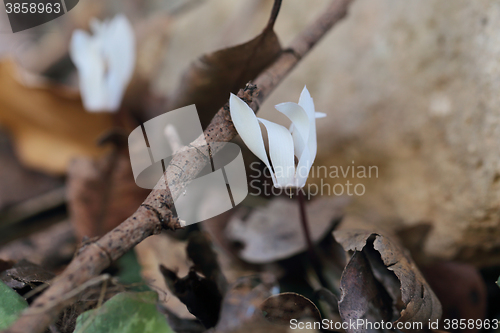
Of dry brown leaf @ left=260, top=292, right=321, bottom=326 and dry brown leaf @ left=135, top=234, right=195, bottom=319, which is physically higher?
dry brown leaf @ left=260, top=292, right=321, bottom=326

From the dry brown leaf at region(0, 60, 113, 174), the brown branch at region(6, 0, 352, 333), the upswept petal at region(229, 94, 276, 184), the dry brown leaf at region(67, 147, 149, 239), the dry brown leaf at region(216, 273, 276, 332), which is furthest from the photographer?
the dry brown leaf at region(0, 60, 113, 174)

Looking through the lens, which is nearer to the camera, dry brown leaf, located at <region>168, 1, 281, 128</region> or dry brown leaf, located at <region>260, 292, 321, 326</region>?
dry brown leaf, located at <region>260, 292, 321, 326</region>

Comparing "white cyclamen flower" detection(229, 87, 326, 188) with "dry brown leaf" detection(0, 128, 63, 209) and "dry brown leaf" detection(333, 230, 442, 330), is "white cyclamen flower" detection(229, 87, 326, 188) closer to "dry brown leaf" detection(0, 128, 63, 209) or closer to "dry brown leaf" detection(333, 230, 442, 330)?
"dry brown leaf" detection(333, 230, 442, 330)

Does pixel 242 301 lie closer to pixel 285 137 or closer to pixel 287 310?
pixel 287 310

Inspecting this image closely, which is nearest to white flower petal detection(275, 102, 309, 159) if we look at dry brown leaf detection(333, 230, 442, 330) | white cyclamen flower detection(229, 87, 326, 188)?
white cyclamen flower detection(229, 87, 326, 188)

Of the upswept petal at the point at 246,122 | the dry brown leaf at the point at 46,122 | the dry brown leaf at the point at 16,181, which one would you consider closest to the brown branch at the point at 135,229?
the upswept petal at the point at 246,122

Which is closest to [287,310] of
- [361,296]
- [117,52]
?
[361,296]

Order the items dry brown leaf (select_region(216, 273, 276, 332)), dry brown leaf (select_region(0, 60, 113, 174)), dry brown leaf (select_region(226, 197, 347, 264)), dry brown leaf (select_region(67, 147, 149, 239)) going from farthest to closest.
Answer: dry brown leaf (select_region(0, 60, 113, 174)) → dry brown leaf (select_region(67, 147, 149, 239)) → dry brown leaf (select_region(226, 197, 347, 264)) → dry brown leaf (select_region(216, 273, 276, 332))
